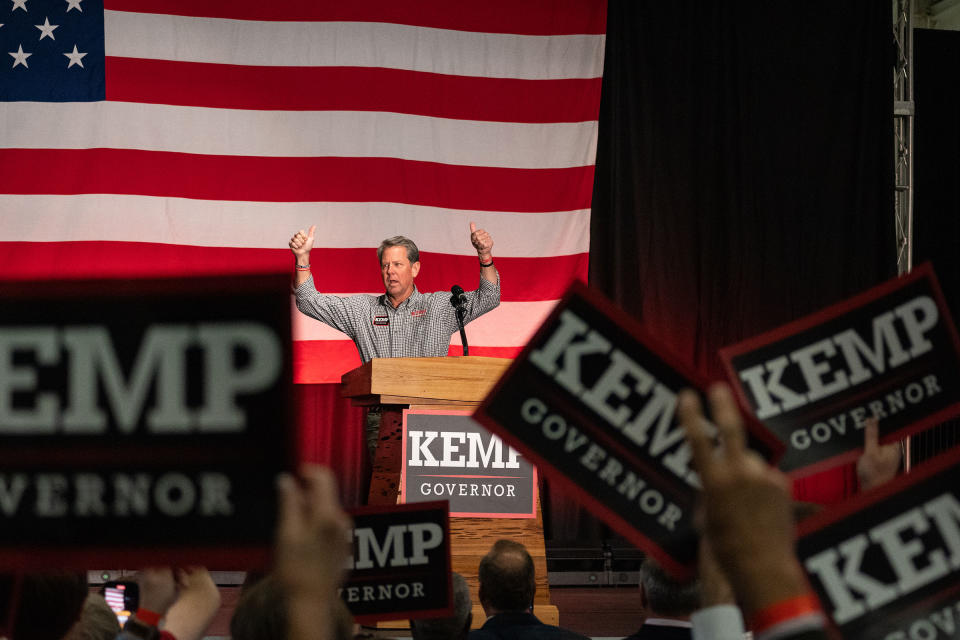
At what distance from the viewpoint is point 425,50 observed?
18.6ft

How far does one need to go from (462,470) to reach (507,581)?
42.5 inches

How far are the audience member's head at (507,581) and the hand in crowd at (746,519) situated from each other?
162cm

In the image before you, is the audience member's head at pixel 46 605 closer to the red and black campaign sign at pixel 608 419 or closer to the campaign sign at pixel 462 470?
the red and black campaign sign at pixel 608 419

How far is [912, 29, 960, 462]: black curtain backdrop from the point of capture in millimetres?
6332

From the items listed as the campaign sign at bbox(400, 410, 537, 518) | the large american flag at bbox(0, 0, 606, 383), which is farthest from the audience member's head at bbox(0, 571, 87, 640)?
the large american flag at bbox(0, 0, 606, 383)

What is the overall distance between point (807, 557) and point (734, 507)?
1.03ft

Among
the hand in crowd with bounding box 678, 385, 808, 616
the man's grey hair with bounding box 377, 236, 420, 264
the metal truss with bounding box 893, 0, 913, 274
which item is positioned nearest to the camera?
the hand in crowd with bounding box 678, 385, 808, 616

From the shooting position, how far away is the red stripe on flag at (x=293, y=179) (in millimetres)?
5336

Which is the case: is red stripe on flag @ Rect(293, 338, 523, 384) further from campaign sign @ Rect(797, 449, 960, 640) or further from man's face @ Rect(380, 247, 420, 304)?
campaign sign @ Rect(797, 449, 960, 640)

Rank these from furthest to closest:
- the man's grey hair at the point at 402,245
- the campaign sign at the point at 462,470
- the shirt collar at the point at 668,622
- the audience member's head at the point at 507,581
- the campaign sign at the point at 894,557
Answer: the man's grey hair at the point at 402,245 → the campaign sign at the point at 462,470 → the audience member's head at the point at 507,581 → the shirt collar at the point at 668,622 → the campaign sign at the point at 894,557

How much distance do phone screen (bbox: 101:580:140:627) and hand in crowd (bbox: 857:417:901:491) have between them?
4.58ft

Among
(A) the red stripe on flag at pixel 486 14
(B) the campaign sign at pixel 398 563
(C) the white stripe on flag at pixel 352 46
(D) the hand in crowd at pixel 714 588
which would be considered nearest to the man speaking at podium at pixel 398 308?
(C) the white stripe on flag at pixel 352 46

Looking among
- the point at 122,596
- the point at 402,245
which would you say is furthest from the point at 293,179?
the point at 122,596

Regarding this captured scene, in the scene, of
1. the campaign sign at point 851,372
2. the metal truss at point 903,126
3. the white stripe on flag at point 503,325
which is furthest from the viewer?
the metal truss at point 903,126
